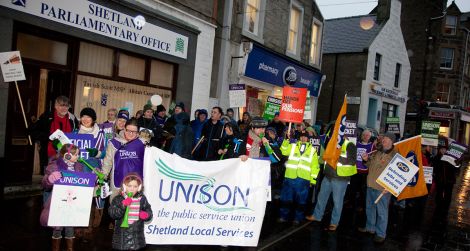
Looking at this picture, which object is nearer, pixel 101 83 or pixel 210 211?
pixel 210 211

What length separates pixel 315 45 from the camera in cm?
1977

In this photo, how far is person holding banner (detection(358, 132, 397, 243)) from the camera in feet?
22.9

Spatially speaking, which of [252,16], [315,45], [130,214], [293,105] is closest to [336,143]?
[293,105]

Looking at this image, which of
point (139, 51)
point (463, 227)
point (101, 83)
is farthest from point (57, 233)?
point (463, 227)

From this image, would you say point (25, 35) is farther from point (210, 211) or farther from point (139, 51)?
point (210, 211)

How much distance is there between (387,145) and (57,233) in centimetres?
572

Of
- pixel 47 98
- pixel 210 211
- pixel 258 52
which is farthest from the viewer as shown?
A: pixel 258 52

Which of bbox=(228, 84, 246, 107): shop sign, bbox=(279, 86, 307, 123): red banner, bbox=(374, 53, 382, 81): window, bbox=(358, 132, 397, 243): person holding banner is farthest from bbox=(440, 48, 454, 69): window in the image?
bbox=(358, 132, 397, 243): person holding banner

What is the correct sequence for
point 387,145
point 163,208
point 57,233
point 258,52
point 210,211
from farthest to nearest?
point 258,52 < point 387,145 < point 210,211 < point 163,208 < point 57,233

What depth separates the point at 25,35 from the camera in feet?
25.7

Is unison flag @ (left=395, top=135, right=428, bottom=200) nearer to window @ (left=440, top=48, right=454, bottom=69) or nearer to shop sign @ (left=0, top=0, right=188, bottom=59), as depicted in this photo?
shop sign @ (left=0, top=0, right=188, bottom=59)

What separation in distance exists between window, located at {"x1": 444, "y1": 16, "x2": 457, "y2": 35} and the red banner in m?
33.6

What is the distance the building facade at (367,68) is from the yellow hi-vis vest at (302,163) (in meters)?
16.3

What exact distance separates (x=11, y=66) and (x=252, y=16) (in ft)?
32.3
